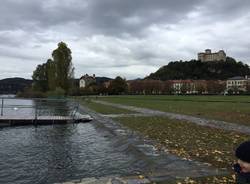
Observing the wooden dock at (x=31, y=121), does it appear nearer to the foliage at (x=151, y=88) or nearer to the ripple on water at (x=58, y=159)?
the ripple on water at (x=58, y=159)

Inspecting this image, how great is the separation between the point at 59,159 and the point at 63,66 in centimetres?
7537

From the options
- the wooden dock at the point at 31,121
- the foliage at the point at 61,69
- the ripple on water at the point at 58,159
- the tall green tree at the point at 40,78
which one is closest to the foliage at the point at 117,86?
the tall green tree at the point at 40,78

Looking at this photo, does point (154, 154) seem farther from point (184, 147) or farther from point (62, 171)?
point (62, 171)

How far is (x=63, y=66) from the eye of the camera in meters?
85.0

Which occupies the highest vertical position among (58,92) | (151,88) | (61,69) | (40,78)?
(61,69)

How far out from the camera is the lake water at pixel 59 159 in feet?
29.7

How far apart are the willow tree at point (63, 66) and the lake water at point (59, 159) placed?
6874 cm

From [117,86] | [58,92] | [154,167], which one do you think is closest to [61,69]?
[58,92]

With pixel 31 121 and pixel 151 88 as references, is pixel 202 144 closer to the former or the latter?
pixel 31 121

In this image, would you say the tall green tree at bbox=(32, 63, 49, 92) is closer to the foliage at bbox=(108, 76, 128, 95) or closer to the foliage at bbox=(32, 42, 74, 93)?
the foliage at bbox=(32, 42, 74, 93)

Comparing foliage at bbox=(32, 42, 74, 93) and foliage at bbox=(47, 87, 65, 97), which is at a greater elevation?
foliage at bbox=(32, 42, 74, 93)

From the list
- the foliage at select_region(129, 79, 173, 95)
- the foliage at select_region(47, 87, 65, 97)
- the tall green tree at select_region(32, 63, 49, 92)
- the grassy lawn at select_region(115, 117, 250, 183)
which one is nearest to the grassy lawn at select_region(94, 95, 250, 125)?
the grassy lawn at select_region(115, 117, 250, 183)

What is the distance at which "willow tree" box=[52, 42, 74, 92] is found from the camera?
8450 cm

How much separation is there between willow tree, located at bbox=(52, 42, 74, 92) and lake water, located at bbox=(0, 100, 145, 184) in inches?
2706
